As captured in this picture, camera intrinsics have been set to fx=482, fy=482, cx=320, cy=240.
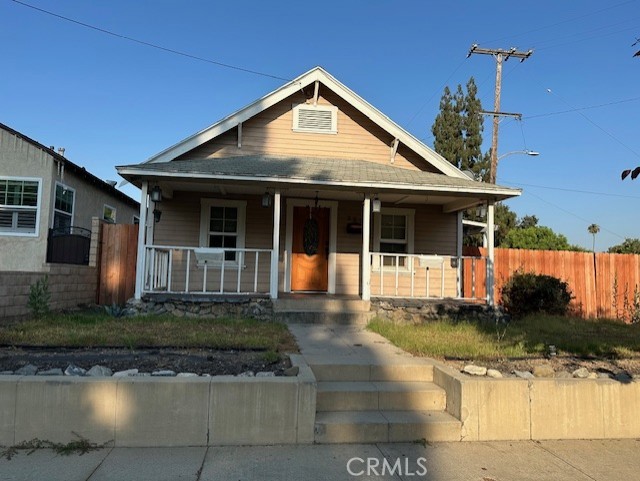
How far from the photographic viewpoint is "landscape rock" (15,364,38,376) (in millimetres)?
4464

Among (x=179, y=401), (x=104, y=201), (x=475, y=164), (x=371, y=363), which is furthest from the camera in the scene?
(x=475, y=164)

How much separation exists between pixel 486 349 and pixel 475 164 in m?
20.7

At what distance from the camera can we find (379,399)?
4.97 metres

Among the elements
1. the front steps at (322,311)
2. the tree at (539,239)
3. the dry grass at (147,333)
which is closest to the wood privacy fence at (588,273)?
the front steps at (322,311)

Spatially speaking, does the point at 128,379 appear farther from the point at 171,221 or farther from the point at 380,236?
the point at 380,236

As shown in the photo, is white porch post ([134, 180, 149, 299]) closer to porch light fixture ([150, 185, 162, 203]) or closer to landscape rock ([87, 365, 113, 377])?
porch light fixture ([150, 185, 162, 203])

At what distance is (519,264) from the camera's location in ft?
42.1

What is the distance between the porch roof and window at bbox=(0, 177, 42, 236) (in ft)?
11.7

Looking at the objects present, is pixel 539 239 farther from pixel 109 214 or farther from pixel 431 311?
pixel 109 214

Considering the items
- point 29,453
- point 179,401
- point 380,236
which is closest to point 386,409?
point 179,401

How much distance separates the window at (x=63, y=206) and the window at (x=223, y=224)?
4.28 m

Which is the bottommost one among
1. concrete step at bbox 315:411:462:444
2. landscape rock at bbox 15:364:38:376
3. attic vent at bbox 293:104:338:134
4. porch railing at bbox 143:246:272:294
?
concrete step at bbox 315:411:462:444

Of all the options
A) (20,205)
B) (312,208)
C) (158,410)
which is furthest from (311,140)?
(158,410)

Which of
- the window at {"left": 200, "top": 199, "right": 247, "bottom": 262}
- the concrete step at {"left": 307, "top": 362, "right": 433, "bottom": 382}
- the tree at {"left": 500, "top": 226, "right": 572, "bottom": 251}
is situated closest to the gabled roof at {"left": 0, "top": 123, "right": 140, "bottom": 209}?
the window at {"left": 200, "top": 199, "right": 247, "bottom": 262}
